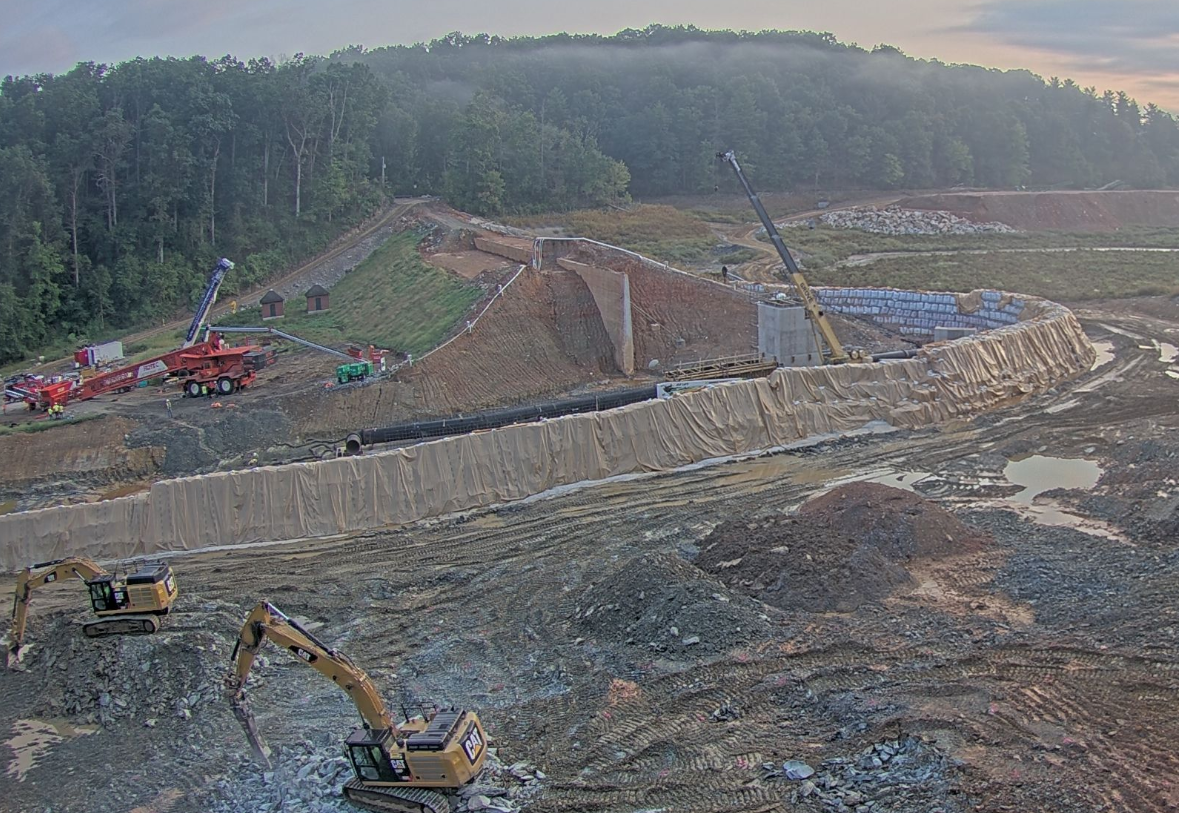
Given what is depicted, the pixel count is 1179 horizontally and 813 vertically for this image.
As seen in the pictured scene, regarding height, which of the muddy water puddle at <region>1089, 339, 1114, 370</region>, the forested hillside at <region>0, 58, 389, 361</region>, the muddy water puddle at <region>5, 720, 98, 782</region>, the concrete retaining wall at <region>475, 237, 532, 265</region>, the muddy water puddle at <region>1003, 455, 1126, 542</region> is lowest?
the muddy water puddle at <region>5, 720, 98, 782</region>

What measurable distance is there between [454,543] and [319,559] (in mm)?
2693

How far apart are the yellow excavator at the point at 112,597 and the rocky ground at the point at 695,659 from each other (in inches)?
15.5

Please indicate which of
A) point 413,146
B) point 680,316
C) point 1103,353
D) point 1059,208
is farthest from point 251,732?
point 1059,208

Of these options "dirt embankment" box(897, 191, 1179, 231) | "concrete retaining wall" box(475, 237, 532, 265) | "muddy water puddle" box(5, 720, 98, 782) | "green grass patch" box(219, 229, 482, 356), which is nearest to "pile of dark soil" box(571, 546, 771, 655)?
"muddy water puddle" box(5, 720, 98, 782)

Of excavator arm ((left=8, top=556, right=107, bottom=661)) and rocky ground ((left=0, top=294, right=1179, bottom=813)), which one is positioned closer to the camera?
rocky ground ((left=0, top=294, right=1179, bottom=813))

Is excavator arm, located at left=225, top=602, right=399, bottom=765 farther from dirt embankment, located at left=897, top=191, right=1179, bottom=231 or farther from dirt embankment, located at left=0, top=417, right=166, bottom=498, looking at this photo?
dirt embankment, located at left=897, top=191, right=1179, bottom=231

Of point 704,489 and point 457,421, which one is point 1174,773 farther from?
point 457,421

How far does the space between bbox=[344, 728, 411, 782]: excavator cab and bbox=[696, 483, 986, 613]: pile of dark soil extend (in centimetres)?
729

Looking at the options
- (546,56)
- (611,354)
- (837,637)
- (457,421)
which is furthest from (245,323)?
(546,56)

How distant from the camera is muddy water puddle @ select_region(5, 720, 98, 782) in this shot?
15320 mm

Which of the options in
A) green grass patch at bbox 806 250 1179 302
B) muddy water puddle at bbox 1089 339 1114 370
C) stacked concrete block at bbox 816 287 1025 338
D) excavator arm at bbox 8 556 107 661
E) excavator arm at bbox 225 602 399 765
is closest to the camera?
excavator arm at bbox 225 602 399 765

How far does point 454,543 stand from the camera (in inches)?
878

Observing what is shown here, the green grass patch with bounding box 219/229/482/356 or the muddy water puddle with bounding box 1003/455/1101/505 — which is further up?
the green grass patch with bounding box 219/229/482/356

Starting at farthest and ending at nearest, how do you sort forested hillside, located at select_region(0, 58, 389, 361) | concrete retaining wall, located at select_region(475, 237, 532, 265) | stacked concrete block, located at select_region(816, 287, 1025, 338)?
forested hillside, located at select_region(0, 58, 389, 361) → concrete retaining wall, located at select_region(475, 237, 532, 265) → stacked concrete block, located at select_region(816, 287, 1025, 338)
